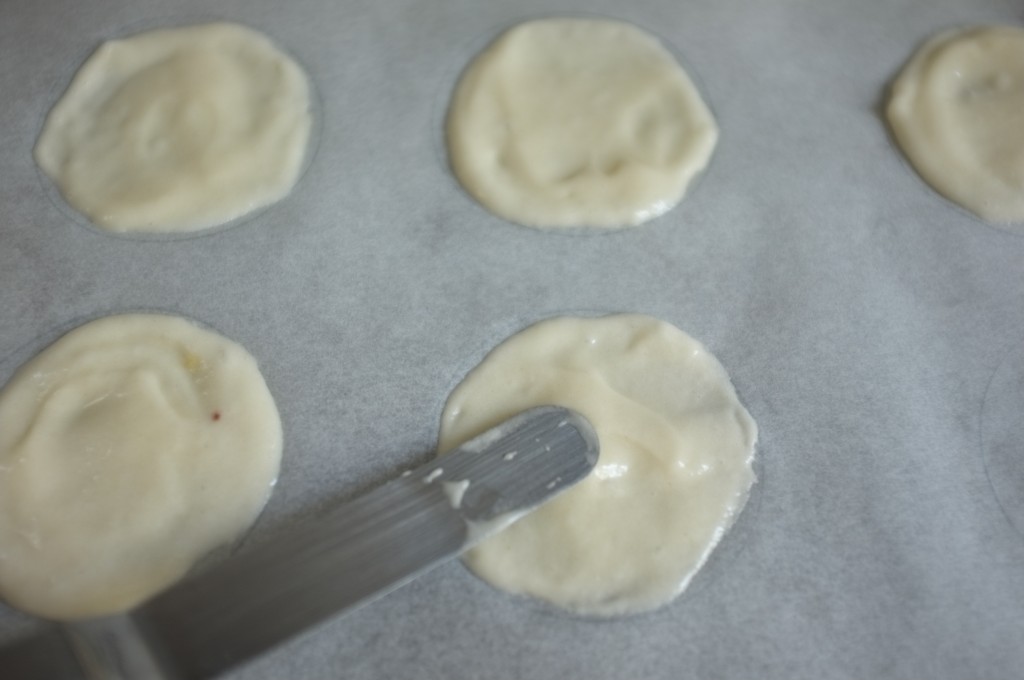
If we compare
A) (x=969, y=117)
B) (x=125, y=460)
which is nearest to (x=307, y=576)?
(x=125, y=460)

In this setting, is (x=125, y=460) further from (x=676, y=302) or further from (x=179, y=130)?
(x=676, y=302)

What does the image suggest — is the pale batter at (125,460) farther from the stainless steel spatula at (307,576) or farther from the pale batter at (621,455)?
the pale batter at (621,455)

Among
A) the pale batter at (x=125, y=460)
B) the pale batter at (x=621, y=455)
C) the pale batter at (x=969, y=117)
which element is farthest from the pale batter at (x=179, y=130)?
the pale batter at (x=969, y=117)

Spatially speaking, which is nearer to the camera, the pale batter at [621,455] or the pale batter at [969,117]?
the pale batter at [621,455]

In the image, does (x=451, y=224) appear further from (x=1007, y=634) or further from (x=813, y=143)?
(x=1007, y=634)

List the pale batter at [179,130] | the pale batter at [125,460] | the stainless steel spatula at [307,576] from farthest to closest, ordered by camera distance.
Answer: the pale batter at [179,130] → the pale batter at [125,460] → the stainless steel spatula at [307,576]
